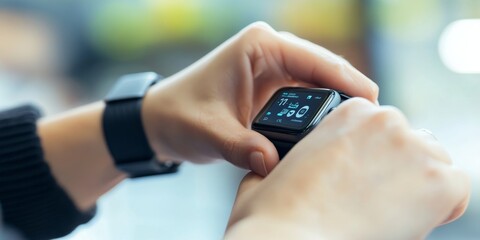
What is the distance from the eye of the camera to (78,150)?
68 centimetres

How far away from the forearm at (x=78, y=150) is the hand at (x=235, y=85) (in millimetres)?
88

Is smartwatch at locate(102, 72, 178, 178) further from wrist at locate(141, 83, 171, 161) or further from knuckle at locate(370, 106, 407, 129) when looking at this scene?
knuckle at locate(370, 106, 407, 129)

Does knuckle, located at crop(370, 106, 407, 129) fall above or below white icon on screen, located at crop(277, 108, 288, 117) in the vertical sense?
above

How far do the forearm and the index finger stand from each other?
0.24 meters

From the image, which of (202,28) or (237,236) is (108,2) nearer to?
(202,28)

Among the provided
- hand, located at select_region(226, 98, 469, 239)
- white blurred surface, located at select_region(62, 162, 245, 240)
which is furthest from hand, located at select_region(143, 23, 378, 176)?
white blurred surface, located at select_region(62, 162, 245, 240)

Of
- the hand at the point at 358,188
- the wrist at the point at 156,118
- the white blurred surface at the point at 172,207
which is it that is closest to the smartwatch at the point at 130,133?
the wrist at the point at 156,118

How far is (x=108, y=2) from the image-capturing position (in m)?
1.26

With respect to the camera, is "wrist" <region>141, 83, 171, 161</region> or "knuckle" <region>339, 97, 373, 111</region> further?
"wrist" <region>141, 83, 171, 161</region>

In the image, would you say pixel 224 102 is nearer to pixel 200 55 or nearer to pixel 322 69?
pixel 322 69

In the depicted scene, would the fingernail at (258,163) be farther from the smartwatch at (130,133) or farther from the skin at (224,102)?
the smartwatch at (130,133)

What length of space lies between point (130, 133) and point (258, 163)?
0.79ft

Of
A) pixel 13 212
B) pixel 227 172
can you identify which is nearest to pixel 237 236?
pixel 13 212

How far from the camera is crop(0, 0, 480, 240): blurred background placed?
0.86 m
